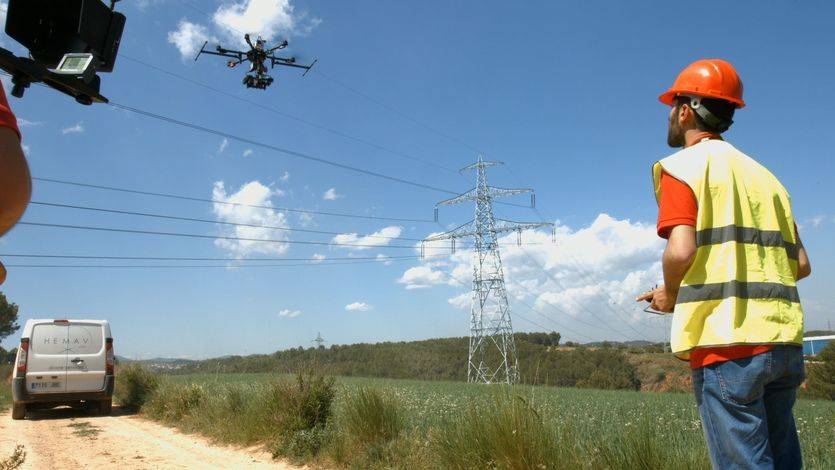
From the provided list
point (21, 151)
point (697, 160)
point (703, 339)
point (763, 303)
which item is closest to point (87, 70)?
point (21, 151)

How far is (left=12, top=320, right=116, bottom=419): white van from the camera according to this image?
39.1 feet

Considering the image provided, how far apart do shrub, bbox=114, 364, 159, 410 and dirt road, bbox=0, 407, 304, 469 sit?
2.54m

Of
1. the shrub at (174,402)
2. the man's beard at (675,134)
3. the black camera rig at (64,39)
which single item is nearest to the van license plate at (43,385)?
the shrub at (174,402)

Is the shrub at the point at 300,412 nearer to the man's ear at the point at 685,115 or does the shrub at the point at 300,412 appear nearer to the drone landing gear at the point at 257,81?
the man's ear at the point at 685,115

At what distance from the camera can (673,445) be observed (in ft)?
14.4

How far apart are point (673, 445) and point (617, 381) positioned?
1552 inches

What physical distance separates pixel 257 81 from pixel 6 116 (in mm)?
23386

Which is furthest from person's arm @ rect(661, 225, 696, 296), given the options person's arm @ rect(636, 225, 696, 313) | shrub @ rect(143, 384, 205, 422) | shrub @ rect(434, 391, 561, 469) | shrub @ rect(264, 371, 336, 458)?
shrub @ rect(143, 384, 205, 422)

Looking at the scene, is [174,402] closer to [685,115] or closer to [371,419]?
[371,419]

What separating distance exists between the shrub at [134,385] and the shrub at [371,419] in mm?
9653

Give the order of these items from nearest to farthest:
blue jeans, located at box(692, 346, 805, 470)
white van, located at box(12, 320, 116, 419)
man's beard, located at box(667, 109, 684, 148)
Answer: blue jeans, located at box(692, 346, 805, 470), man's beard, located at box(667, 109, 684, 148), white van, located at box(12, 320, 116, 419)

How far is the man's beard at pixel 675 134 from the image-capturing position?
2.32 meters

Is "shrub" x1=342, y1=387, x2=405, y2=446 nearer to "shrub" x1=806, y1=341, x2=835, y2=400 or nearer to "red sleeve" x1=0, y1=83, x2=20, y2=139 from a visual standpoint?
"red sleeve" x1=0, y1=83, x2=20, y2=139

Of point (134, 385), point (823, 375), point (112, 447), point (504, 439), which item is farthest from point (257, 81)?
point (823, 375)
